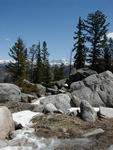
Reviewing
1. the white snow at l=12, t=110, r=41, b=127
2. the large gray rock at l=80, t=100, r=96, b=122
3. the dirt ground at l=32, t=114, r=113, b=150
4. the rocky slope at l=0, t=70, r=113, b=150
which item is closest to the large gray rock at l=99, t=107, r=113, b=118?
the rocky slope at l=0, t=70, r=113, b=150

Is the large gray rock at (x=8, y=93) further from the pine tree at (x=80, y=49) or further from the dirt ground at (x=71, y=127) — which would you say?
the pine tree at (x=80, y=49)

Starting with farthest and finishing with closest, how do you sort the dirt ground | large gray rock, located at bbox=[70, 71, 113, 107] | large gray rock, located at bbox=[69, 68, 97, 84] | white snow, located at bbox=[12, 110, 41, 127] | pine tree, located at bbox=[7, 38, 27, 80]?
1. pine tree, located at bbox=[7, 38, 27, 80]
2. large gray rock, located at bbox=[69, 68, 97, 84]
3. large gray rock, located at bbox=[70, 71, 113, 107]
4. white snow, located at bbox=[12, 110, 41, 127]
5. the dirt ground

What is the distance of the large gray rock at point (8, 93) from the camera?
13469 millimetres

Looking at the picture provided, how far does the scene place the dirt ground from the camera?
680 cm

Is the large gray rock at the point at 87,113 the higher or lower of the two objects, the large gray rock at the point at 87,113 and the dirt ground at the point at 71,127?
the higher

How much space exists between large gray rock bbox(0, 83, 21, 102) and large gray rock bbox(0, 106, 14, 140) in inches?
221

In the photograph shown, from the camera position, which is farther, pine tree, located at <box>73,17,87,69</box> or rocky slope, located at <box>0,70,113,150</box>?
pine tree, located at <box>73,17,87,69</box>

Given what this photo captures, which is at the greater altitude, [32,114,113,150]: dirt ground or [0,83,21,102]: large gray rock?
[0,83,21,102]: large gray rock

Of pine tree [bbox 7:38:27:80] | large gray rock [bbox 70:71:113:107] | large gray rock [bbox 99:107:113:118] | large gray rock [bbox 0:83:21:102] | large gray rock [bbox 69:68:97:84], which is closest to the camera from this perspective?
large gray rock [bbox 99:107:113:118]

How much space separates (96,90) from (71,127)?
5.67m

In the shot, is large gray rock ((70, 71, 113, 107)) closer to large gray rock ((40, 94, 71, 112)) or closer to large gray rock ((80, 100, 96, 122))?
large gray rock ((40, 94, 71, 112))

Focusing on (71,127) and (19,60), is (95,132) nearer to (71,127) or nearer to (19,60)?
(71,127)

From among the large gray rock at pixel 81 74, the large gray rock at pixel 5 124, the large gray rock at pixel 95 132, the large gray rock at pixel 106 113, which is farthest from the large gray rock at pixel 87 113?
the large gray rock at pixel 81 74

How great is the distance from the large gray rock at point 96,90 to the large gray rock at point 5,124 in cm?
539
